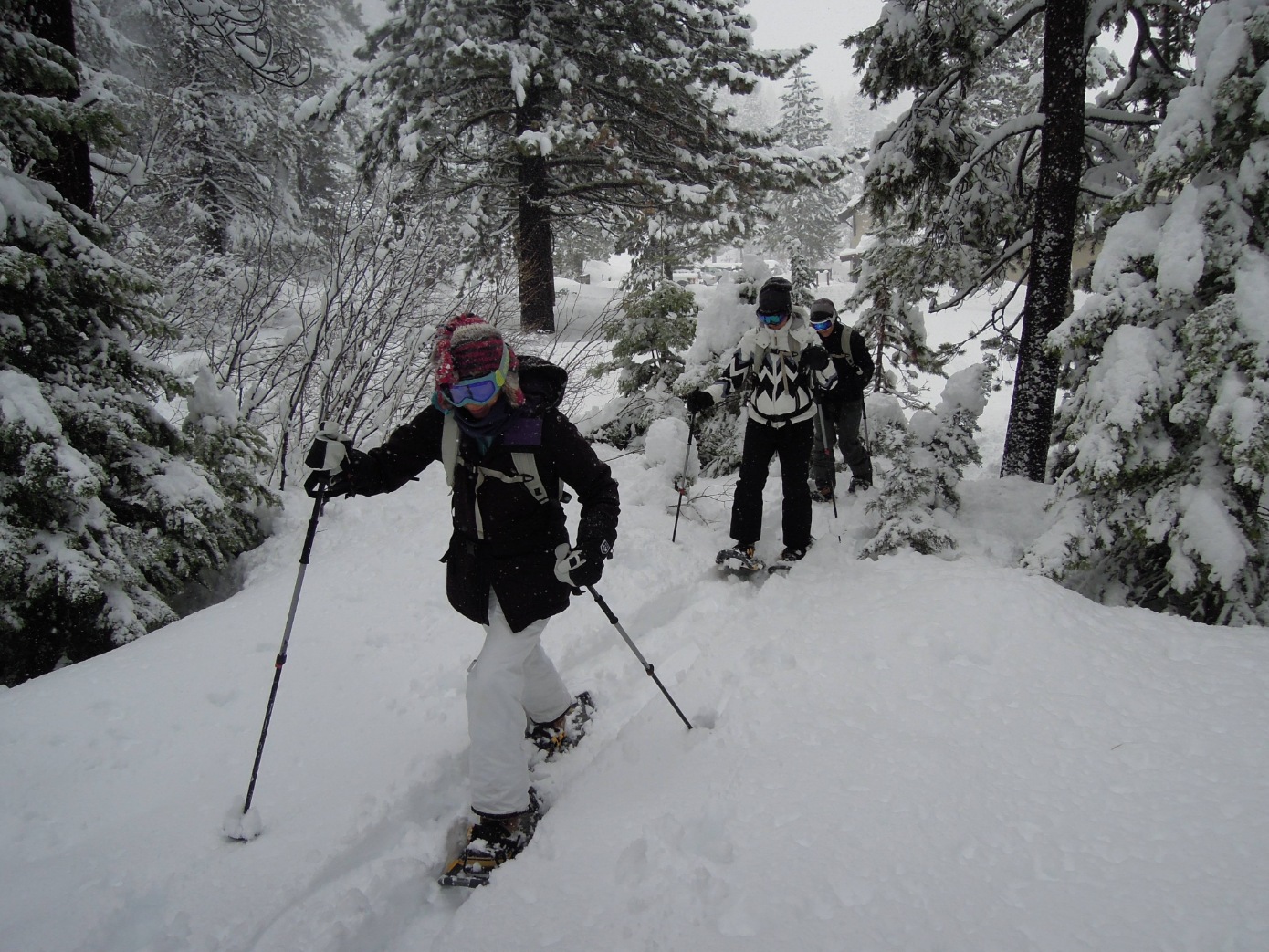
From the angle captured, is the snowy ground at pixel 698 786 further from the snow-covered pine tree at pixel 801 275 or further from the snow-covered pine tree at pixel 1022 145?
the snow-covered pine tree at pixel 801 275

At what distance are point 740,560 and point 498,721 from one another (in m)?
3.10

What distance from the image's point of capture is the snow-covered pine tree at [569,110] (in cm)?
1173

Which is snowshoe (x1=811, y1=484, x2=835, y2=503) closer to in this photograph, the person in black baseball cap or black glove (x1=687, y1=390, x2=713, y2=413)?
the person in black baseball cap

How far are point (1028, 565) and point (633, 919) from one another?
3675 mm

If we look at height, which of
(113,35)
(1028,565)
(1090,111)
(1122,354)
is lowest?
(1028,565)

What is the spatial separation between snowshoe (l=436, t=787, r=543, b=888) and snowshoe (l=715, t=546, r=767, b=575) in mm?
2973

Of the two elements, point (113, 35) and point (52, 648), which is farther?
point (113, 35)

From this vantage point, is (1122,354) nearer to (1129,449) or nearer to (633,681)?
(1129,449)

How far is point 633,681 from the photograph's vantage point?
4000 mm

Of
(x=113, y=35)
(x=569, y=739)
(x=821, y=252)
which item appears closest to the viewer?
(x=569, y=739)

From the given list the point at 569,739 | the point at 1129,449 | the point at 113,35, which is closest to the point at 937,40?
the point at 1129,449

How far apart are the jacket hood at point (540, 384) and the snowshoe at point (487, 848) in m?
1.83

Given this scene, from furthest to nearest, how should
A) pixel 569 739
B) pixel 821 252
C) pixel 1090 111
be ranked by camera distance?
pixel 821 252 → pixel 1090 111 → pixel 569 739

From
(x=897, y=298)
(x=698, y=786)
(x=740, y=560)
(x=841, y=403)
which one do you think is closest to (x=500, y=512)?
(x=698, y=786)
